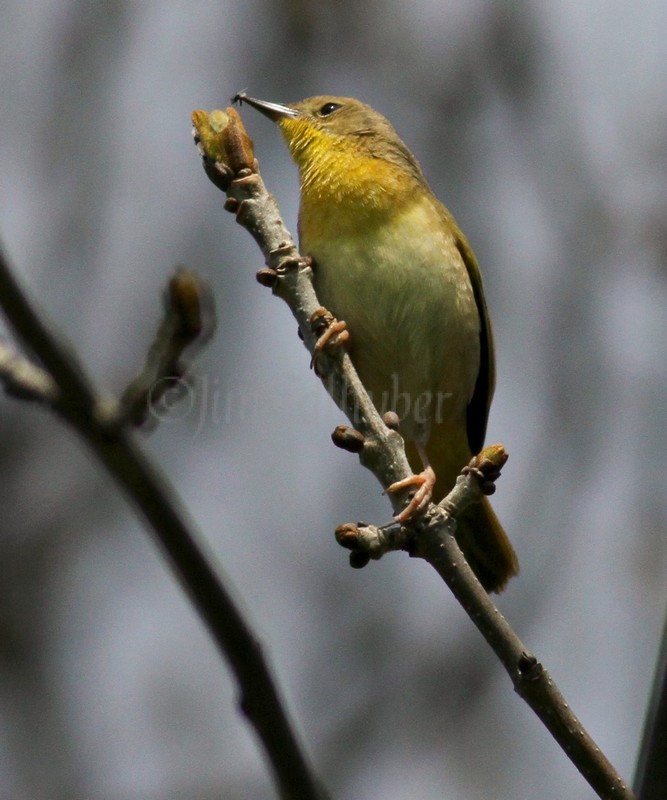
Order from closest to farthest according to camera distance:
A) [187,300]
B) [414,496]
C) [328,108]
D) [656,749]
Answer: [656,749], [187,300], [414,496], [328,108]

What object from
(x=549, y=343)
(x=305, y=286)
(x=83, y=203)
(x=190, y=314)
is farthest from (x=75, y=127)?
(x=190, y=314)

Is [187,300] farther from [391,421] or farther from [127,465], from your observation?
[391,421]

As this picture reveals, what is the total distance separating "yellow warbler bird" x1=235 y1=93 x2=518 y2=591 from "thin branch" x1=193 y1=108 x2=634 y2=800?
3.91ft

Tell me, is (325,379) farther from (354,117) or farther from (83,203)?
(83,203)

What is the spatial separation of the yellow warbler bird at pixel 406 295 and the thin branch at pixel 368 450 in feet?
3.91

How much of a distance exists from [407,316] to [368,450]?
1.64 m

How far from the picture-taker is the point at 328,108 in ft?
19.4

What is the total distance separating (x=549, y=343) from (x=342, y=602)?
2516mm

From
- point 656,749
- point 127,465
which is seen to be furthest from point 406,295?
point 127,465

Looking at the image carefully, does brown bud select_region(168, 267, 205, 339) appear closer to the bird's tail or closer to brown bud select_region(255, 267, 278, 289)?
brown bud select_region(255, 267, 278, 289)

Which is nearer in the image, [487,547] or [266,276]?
[266,276]

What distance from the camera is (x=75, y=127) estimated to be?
777 cm

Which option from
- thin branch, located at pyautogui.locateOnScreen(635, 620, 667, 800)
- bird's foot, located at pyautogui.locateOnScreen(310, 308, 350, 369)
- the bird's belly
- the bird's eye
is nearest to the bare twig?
thin branch, located at pyautogui.locateOnScreen(635, 620, 667, 800)

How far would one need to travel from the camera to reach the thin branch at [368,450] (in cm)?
303
